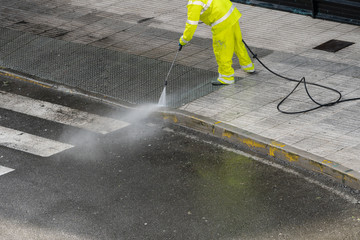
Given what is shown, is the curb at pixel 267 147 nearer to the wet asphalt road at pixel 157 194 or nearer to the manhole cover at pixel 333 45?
the wet asphalt road at pixel 157 194

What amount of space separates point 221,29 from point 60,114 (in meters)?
2.81

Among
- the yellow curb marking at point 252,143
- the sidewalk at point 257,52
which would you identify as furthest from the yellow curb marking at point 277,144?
the yellow curb marking at point 252,143

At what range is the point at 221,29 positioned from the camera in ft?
34.5

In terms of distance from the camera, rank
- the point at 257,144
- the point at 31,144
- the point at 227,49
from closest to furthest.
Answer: the point at 257,144 → the point at 31,144 → the point at 227,49

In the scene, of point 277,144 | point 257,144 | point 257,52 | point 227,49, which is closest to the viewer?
point 277,144

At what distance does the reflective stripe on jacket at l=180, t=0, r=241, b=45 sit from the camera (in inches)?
394

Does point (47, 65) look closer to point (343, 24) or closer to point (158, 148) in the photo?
point (158, 148)

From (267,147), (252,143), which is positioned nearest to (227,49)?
(252,143)

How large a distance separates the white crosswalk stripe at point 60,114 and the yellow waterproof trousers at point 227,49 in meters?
1.91

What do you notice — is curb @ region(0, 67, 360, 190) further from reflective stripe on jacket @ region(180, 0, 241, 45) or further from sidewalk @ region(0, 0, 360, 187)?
reflective stripe on jacket @ region(180, 0, 241, 45)

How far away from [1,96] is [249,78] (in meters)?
4.09

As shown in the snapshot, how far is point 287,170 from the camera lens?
8328 mm

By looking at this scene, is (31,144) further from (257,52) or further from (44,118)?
(257,52)

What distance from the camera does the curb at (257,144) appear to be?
796 centimetres
